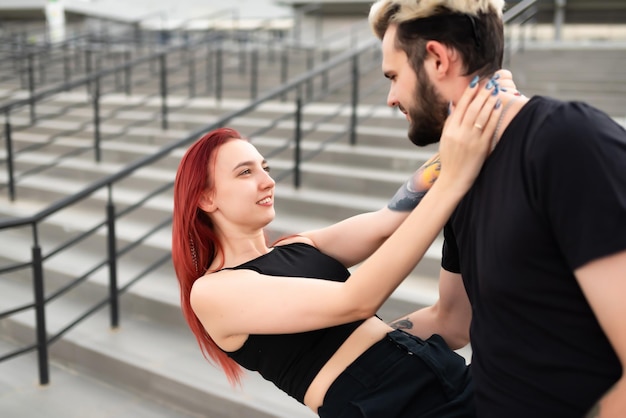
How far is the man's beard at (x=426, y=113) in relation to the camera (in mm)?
1239

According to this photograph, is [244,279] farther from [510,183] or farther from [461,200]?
[510,183]

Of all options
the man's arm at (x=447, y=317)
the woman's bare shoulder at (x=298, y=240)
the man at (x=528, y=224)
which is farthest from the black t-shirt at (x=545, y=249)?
the woman's bare shoulder at (x=298, y=240)

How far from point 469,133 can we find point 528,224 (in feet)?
0.71

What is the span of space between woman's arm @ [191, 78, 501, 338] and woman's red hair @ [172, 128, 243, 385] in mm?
132

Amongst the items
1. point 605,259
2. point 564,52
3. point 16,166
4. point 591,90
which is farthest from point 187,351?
point 564,52

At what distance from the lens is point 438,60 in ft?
3.95

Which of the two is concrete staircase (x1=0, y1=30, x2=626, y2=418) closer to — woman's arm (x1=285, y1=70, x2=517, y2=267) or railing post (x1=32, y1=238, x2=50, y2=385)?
railing post (x1=32, y1=238, x2=50, y2=385)

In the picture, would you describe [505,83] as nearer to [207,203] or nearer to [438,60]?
[438,60]

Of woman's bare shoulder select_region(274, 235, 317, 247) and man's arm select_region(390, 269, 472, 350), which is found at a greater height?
woman's bare shoulder select_region(274, 235, 317, 247)

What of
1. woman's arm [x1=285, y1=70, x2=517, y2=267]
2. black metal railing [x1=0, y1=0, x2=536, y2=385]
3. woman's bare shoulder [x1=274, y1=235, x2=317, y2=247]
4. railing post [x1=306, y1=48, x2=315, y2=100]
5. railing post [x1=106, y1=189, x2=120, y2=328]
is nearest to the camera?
woman's arm [x1=285, y1=70, x2=517, y2=267]

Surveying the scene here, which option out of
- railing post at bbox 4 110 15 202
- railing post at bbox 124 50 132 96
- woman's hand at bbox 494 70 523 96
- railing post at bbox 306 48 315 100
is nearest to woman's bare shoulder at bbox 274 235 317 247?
woman's hand at bbox 494 70 523 96

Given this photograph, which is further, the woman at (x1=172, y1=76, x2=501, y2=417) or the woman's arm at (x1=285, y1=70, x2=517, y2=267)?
the woman's arm at (x1=285, y1=70, x2=517, y2=267)

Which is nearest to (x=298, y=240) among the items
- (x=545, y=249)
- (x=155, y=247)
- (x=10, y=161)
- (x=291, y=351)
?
(x=291, y=351)

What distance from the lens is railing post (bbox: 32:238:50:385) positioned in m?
3.48
